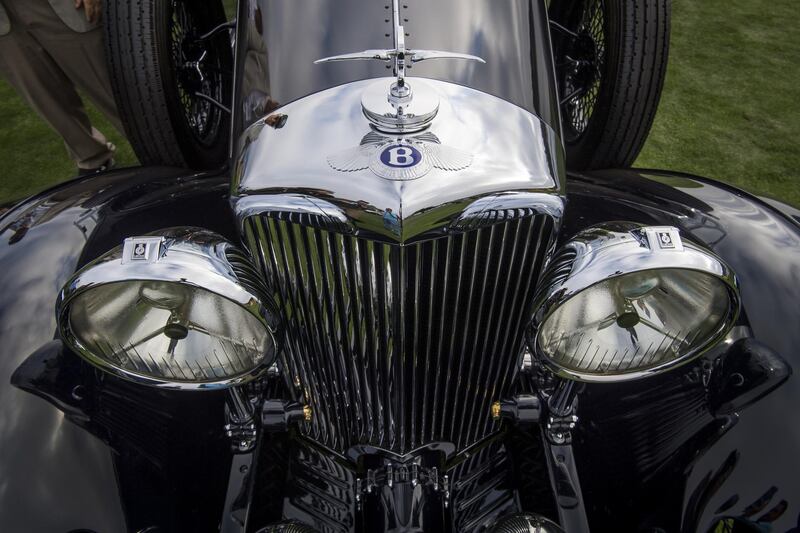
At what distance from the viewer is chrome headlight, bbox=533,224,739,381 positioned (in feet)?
3.92

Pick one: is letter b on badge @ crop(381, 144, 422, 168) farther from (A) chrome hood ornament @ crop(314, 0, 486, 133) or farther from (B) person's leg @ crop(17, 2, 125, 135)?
(B) person's leg @ crop(17, 2, 125, 135)

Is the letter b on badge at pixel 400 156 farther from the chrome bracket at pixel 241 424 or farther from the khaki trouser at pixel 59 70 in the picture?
the khaki trouser at pixel 59 70

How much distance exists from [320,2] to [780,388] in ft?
4.25

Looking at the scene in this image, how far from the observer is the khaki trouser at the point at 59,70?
2998 millimetres

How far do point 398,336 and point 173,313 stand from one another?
0.41 m

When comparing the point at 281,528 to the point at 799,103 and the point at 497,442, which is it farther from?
the point at 799,103

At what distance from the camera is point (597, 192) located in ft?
6.30

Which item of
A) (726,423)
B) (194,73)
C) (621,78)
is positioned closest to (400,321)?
(726,423)

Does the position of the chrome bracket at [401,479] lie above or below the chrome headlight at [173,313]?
below

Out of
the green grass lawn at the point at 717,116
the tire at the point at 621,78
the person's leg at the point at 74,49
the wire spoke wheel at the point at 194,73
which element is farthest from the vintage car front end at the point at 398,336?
the green grass lawn at the point at 717,116

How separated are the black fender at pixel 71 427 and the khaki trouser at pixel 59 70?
1579mm

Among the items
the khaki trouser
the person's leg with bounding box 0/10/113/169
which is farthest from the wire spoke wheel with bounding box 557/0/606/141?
the person's leg with bounding box 0/10/113/169

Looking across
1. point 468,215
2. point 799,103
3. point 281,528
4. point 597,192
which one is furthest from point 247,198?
point 799,103

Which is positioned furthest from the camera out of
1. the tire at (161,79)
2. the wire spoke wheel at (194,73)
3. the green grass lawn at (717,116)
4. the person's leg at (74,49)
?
the green grass lawn at (717,116)
